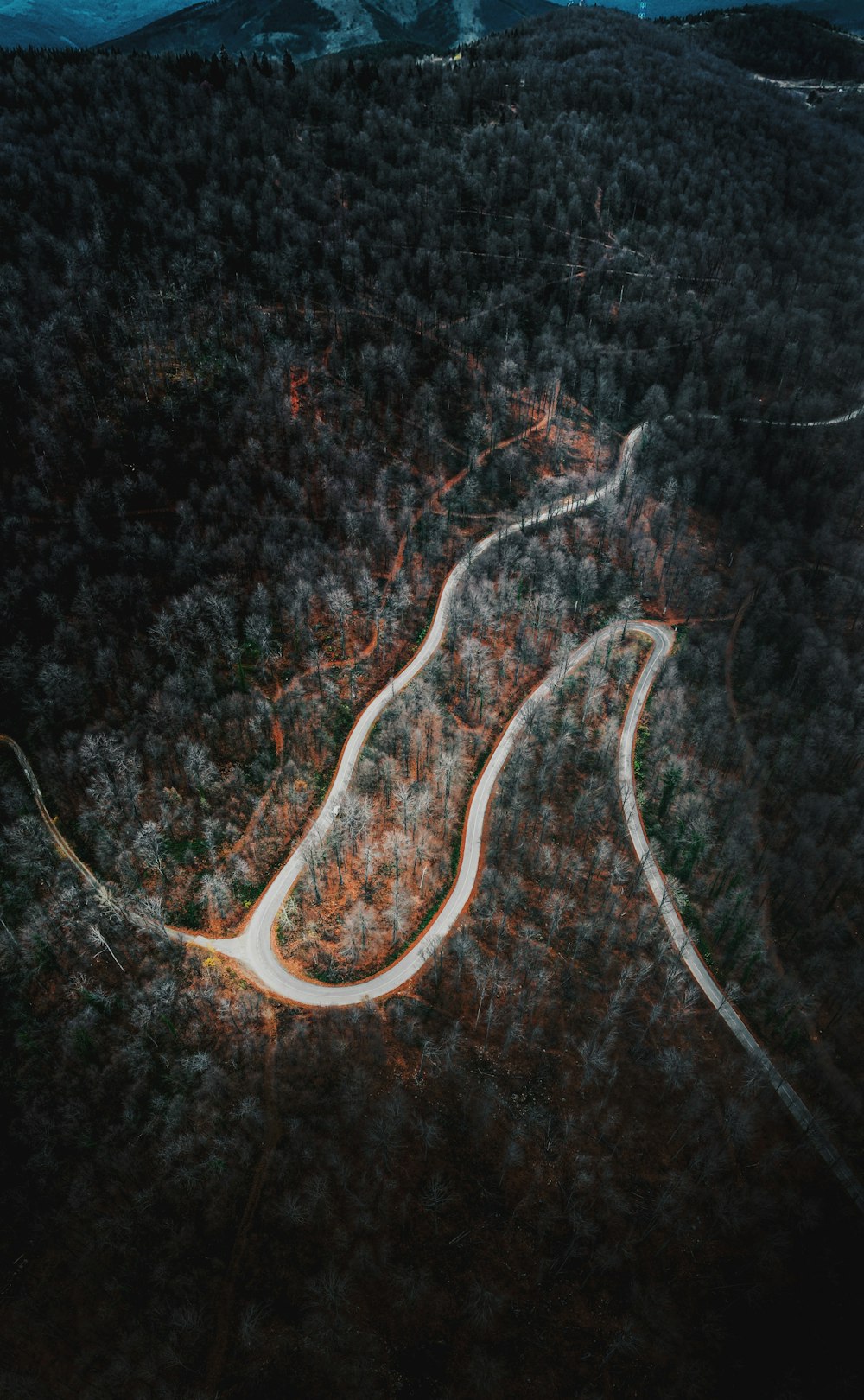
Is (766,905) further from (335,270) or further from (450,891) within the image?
(335,270)

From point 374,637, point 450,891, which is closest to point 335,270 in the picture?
point 374,637

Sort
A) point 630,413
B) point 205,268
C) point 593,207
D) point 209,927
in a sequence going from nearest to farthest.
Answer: point 209,927, point 205,268, point 630,413, point 593,207

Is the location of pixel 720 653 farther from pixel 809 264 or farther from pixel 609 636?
pixel 809 264

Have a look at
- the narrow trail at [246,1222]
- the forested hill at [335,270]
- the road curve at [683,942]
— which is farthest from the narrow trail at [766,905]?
the narrow trail at [246,1222]

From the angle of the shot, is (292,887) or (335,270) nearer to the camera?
(292,887)

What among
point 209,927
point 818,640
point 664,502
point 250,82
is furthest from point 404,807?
point 250,82

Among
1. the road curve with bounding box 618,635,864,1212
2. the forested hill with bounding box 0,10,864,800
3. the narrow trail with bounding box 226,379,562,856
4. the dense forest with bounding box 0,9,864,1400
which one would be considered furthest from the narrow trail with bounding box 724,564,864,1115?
the narrow trail with bounding box 226,379,562,856

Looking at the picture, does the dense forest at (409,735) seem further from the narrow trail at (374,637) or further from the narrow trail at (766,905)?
the narrow trail at (766,905)
